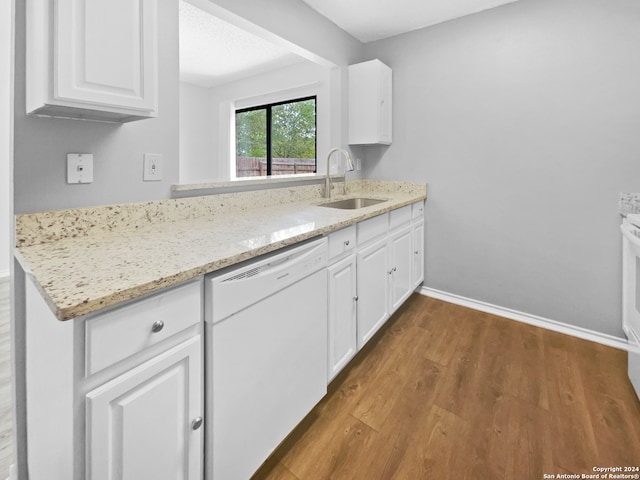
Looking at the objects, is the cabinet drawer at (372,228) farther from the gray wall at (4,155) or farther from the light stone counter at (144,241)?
the gray wall at (4,155)

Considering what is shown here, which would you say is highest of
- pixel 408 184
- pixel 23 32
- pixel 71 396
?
pixel 23 32

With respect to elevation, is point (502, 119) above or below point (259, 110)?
below

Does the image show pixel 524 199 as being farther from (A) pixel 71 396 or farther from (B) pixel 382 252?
(A) pixel 71 396

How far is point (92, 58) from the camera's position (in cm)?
99

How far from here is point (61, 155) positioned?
117 cm

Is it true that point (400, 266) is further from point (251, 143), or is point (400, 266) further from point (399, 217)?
point (251, 143)

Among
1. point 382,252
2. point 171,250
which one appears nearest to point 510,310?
point 382,252

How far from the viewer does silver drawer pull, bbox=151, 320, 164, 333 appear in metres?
0.80

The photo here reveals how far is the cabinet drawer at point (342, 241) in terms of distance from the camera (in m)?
1.57

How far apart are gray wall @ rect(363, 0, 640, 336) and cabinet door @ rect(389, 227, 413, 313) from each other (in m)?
0.43

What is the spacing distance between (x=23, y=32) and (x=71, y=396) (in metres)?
1.12

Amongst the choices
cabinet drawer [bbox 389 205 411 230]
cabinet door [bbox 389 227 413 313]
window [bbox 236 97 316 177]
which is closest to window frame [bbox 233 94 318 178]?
window [bbox 236 97 316 177]

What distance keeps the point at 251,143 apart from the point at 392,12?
2.78 metres

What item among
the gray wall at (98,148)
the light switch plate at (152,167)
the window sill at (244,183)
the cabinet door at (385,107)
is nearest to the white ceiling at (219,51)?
the cabinet door at (385,107)
